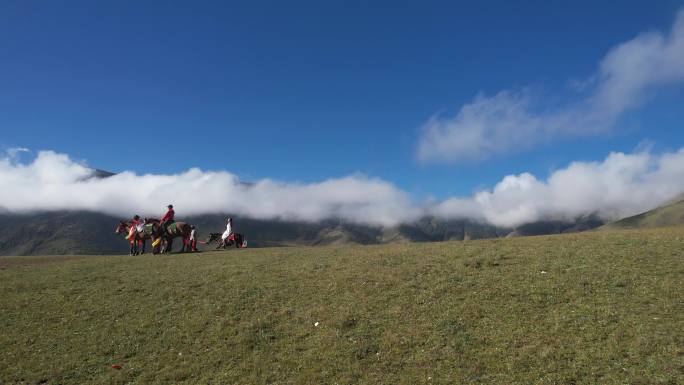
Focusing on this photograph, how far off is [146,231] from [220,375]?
36.0 metres

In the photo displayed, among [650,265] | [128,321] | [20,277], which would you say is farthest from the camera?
[20,277]

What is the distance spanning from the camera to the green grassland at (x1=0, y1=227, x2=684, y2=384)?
16.1m

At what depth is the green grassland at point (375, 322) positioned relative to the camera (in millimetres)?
16078

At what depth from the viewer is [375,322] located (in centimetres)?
2056

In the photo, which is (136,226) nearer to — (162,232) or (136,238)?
(136,238)

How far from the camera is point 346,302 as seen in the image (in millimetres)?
23375

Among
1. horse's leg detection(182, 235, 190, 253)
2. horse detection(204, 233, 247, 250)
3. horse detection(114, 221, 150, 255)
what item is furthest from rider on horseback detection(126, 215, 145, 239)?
horse detection(204, 233, 247, 250)

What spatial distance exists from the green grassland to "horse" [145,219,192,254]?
15.9 metres

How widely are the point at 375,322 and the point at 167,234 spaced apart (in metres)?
35.1

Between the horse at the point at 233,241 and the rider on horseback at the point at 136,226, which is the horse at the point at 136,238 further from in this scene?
the horse at the point at 233,241

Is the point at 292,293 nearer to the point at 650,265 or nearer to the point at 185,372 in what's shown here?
the point at 185,372

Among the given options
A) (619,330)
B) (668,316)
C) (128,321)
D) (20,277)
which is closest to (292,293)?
(128,321)

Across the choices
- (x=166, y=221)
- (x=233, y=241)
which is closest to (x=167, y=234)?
(x=166, y=221)

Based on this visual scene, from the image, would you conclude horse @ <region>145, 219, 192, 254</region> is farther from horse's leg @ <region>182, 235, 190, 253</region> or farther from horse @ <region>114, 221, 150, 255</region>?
horse @ <region>114, 221, 150, 255</region>
